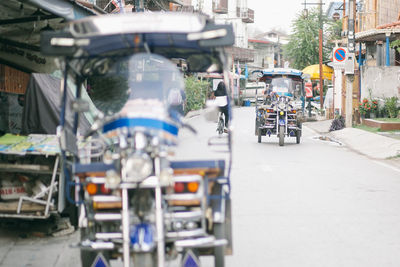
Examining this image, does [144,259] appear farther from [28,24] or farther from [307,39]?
[307,39]

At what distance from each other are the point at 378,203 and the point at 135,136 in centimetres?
645

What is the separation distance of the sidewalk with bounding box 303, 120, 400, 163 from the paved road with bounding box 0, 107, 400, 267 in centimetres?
208

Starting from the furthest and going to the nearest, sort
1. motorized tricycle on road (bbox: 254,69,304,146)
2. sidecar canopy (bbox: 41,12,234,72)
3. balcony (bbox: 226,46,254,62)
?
balcony (bbox: 226,46,254,62), motorized tricycle on road (bbox: 254,69,304,146), sidecar canopy (bbox: 41,12,234,72)

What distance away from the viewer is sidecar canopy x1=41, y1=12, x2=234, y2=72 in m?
5.03

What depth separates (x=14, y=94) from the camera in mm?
11461

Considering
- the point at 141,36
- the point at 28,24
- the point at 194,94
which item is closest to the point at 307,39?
the point at 194,94

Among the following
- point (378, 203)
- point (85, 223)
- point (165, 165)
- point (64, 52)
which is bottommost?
point (378, 203)

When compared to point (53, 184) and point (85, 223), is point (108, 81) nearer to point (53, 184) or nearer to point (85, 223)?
point (85, 223)

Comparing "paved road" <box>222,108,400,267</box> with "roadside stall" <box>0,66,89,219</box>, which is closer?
"paved road" <box>222,108,400,267</box>

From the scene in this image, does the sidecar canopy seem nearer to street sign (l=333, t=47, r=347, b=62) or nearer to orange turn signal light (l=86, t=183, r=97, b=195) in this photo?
orange turn signal light (l=86, t=183, r=97, b=195)

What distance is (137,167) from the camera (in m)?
4.73

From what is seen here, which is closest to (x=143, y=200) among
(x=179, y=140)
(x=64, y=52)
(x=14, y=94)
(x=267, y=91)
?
(x=179, y=140)

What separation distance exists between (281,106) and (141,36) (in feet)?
49.2

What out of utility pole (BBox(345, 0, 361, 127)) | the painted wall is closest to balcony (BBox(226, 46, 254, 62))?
the painted wall
